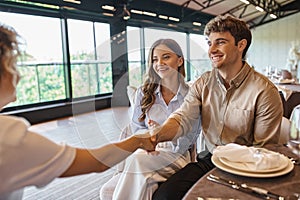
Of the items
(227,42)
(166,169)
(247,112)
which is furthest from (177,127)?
(227,42)

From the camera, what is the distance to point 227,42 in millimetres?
1632

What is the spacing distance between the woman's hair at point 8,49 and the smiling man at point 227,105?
0.88 m

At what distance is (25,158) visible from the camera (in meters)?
0.60

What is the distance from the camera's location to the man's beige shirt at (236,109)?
4.75 feet

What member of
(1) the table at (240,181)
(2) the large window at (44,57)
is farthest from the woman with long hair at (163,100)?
(2) the large window at (44,57)

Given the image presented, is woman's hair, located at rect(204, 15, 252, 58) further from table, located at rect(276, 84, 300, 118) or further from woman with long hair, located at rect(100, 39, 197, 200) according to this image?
table, located at rect(276, 84, 300, 118)

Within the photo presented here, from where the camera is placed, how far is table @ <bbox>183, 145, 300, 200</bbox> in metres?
0.80

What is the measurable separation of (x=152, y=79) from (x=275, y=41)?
12.6m

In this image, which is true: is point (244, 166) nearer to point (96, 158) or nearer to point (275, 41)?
point (96, 158)

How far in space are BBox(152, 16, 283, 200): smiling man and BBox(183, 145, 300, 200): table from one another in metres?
0.45

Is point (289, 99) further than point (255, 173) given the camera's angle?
Yes

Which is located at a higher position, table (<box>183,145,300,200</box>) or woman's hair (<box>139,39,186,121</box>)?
woman's hair (<box>139,39,186,121</box>)

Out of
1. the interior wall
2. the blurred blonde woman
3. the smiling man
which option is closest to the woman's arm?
the blurred blonde woman

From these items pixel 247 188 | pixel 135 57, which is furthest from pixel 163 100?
pixel 247 188
